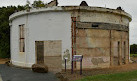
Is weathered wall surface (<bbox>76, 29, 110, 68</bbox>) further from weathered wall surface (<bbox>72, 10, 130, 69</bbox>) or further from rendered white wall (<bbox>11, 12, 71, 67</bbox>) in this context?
rendered white wall (<bbox>11, 12, 71, 67</bbox>)

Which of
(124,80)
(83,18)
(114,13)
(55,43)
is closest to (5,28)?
(55,43)

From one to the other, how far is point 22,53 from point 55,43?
3246mm

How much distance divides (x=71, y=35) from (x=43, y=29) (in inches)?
79.7

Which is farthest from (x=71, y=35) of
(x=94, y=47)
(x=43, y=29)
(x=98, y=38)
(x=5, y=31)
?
(x=5, y=31)

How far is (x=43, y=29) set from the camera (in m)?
10.4

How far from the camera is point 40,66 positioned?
949cm

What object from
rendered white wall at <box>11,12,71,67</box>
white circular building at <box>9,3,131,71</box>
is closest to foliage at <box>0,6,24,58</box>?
rendered white wall at <box>11,12,71,67</box>

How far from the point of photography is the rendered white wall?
9945 mm

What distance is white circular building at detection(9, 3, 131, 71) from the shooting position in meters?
9.88

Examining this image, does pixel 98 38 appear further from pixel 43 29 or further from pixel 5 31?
pixel 5 31

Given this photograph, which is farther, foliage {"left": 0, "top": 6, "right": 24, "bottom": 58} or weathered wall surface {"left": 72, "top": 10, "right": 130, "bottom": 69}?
foliage {"left": 0, "top": 6, "right": 24, "bottom": 58}

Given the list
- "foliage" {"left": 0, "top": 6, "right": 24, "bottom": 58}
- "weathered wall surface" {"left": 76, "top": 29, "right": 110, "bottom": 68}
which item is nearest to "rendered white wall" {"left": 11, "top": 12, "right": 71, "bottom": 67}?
"weathered wall surface" {"left": 76, "top": 29, "right": 110, "bottom": 68}

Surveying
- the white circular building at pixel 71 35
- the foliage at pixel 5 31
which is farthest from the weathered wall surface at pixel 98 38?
the foliage at pixel 5 31

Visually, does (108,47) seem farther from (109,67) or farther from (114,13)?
(114,13)
